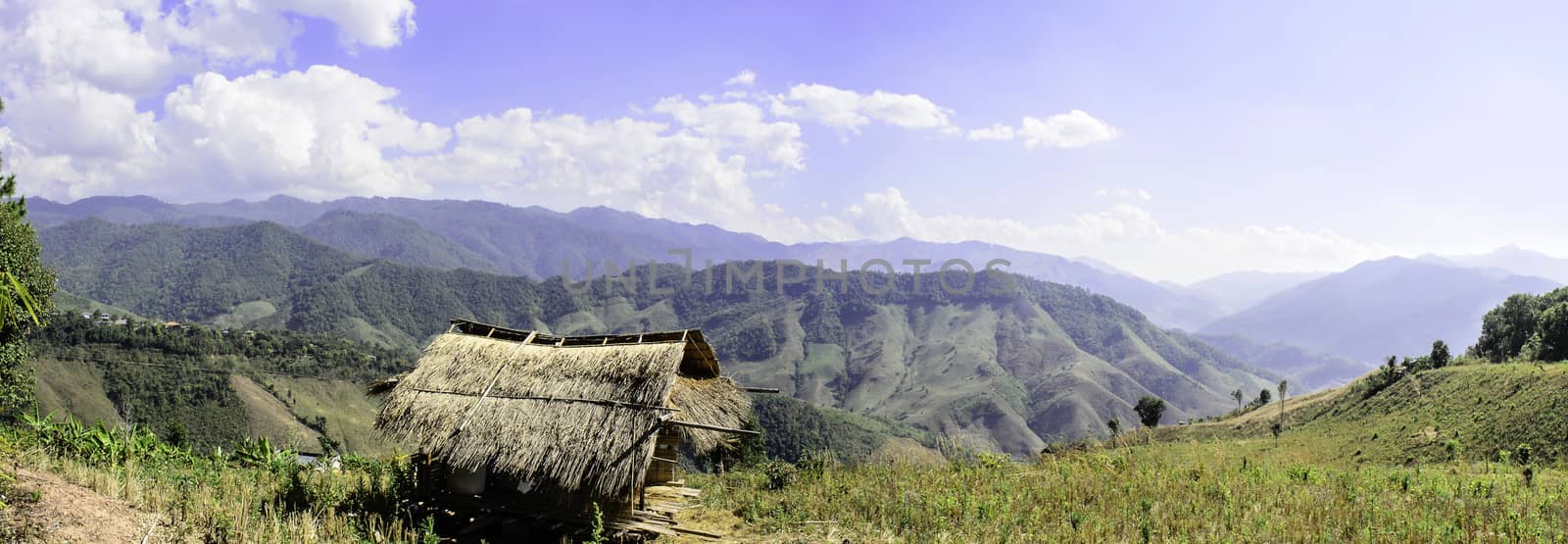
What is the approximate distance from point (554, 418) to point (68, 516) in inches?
186

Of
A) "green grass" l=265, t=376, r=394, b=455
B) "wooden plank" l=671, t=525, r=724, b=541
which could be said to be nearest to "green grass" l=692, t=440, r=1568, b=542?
"wooden plank" l=671, t=525, r=724, b=541

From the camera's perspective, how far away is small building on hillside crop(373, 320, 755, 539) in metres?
9.43

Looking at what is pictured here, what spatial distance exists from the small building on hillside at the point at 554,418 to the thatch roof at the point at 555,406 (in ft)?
0.05

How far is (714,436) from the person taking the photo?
445 inches

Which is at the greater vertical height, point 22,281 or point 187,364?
point 22,281

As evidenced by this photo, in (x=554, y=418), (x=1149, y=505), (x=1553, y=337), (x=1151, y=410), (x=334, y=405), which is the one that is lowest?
(x=334, y=405)

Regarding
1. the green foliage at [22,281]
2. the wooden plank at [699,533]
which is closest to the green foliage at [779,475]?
the wooden plank at [699,533]

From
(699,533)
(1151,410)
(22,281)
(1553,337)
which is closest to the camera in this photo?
(699,533)

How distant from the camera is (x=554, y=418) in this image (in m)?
9.92

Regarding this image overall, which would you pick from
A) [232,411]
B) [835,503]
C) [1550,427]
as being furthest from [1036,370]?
[835,503]

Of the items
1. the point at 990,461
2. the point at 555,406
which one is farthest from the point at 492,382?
the point at 990,461

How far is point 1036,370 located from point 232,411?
15790 centimetres

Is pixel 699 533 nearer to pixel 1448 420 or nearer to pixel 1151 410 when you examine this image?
pixel 1448 420

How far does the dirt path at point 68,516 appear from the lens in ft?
20.1
